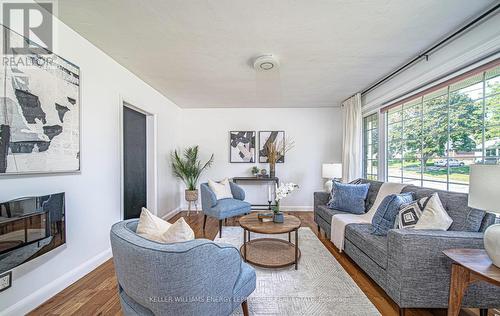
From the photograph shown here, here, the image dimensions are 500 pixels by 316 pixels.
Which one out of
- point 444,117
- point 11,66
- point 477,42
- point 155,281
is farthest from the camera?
point 444,117

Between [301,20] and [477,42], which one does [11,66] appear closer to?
[301,20]

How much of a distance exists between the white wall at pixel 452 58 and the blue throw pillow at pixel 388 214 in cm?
145

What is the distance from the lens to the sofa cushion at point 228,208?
3365mm

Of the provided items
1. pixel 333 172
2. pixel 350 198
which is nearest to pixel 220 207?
pixel 350 198

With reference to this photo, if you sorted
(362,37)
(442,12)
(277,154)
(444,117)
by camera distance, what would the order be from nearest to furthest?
1. (442,12)
2. (362,37)
3. (444,117)
4. (277,154)

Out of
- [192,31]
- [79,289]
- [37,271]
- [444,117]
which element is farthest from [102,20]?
[444,117]

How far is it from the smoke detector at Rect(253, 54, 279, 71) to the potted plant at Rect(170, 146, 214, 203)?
2648 mm

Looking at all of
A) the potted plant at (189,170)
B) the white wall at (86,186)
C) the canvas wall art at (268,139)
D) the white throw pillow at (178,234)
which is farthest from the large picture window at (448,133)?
the white wall at (86,186)

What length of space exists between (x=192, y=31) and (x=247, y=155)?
3249mm

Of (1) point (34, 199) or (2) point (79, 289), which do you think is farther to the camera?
(2) point (79, 289)

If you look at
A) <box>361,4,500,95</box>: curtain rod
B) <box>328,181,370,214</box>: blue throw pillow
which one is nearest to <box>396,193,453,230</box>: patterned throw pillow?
<box>328,181,370,214</box>: blue throw pillow

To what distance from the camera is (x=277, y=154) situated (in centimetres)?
498

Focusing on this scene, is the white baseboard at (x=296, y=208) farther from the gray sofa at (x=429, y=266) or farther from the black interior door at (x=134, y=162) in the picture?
the gray sofa at (x=429, y=266)

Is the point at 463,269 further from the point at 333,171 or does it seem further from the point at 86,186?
the point at 86,186
